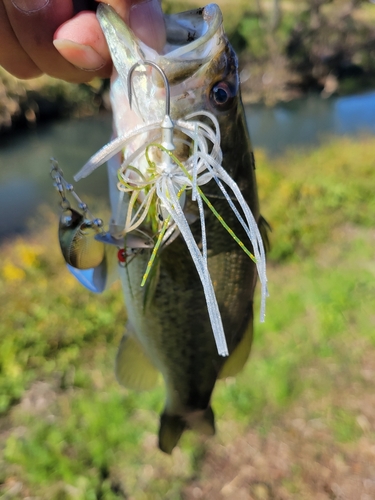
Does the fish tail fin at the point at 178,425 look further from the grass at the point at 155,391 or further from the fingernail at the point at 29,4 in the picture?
the fingernail at the point at 29,4

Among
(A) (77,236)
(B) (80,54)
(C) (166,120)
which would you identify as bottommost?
(A) (77,236)

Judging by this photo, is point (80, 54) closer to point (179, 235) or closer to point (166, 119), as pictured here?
point (166, 119)

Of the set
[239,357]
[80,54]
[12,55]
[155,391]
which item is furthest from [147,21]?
[155,391]

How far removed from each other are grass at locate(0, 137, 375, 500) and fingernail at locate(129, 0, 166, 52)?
2.59 m

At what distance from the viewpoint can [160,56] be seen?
0.99 meters

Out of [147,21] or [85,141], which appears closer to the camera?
[147,21]

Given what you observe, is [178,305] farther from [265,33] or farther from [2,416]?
[265,33]

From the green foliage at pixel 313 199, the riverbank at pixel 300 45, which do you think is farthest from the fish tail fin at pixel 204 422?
the riverbank at pixel 300 45

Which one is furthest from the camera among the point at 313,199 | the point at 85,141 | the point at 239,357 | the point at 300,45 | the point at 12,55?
the point at 300,45

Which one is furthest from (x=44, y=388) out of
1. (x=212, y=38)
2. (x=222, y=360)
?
(x=212, y=38)

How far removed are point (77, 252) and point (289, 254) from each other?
4.08 meters

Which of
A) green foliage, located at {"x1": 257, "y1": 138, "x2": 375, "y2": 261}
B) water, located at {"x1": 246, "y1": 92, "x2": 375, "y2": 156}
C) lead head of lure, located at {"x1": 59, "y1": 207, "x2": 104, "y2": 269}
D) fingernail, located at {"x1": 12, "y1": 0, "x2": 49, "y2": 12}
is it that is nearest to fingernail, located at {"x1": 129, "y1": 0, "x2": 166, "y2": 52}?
fingernail, located at {"x1": 12, "y1": 0, "x2": 49, "y2": 12}

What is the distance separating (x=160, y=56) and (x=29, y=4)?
37 centimetres

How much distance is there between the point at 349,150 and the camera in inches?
314
